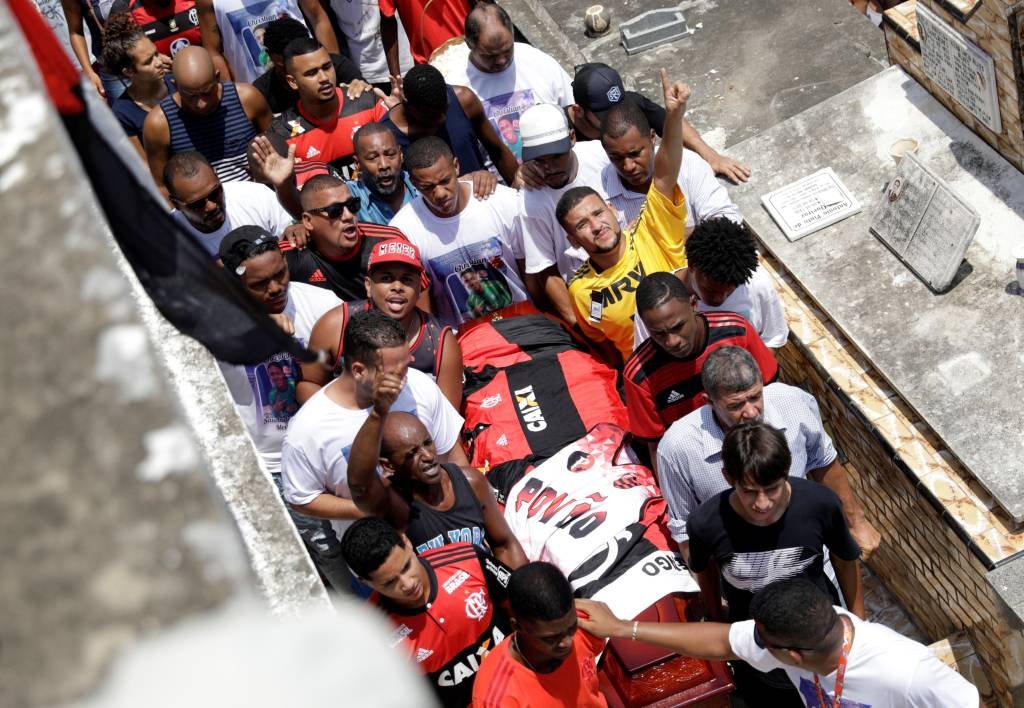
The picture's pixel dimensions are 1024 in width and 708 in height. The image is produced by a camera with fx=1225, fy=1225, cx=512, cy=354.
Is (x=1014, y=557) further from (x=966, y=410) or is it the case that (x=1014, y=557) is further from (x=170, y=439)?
(x=170, y=439)

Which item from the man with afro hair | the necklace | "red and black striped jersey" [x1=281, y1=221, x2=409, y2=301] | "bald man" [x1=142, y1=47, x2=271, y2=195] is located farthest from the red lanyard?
"bald man" [x1=142, y1=47, x2=271, y2=195]

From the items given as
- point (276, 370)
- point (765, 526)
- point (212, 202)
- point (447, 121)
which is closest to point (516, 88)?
point (447, 121)

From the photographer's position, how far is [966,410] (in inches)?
204

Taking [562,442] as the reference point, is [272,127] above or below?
above

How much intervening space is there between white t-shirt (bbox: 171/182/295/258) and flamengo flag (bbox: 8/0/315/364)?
3146 mm

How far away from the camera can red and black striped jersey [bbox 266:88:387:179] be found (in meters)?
6.55

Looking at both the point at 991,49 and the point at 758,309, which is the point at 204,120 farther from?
the point at 991,49

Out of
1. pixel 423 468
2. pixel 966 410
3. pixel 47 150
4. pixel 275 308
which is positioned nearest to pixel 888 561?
pixel 966 410

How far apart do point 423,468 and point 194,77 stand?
2984 millimetres

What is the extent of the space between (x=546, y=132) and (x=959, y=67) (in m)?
2.01

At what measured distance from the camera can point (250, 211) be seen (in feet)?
19.7

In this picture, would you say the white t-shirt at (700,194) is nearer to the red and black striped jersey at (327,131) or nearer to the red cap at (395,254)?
the red cap at (395,254)

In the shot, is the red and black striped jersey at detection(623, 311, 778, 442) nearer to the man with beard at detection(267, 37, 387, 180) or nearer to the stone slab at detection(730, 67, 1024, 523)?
the stone slab at detection(730, 67, 1024, 523)

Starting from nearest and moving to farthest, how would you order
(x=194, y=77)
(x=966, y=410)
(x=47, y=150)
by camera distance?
1. (x=47, y=150)
2. (x=966, y=410)
3. (x=194, y=77)
